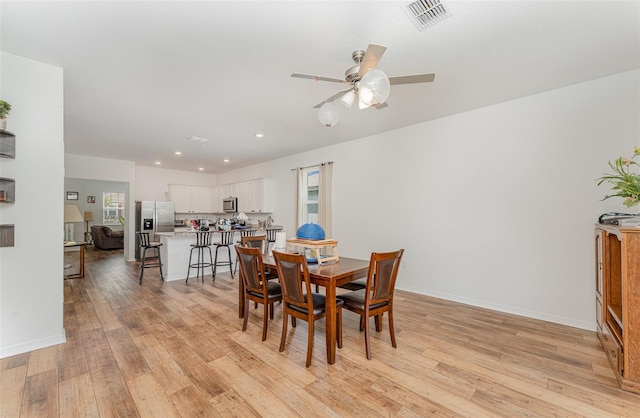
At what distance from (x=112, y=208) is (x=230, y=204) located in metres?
6.02

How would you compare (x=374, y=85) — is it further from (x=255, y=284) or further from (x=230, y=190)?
(x=230, y=190)

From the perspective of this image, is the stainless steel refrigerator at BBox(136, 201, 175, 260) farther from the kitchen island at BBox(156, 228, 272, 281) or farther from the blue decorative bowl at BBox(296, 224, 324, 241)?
the blue decorative bowl at BBox(296, 224, 324, 241)

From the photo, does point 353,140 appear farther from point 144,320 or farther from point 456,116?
point 144,320

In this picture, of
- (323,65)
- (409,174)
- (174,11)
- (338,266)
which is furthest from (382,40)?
(409,174)

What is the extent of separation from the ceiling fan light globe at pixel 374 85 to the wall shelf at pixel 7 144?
3.03 meters

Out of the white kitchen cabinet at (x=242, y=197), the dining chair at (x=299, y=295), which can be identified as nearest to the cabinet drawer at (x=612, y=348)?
the dining chair at (x=299, y=295)

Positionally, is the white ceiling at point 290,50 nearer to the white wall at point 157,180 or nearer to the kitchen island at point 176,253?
the kitchen island at point 176,253

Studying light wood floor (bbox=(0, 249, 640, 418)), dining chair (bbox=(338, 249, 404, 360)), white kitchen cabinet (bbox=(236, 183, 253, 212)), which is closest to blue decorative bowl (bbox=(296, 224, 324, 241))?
dining chair (bbox=(338, 249, 404, 360))

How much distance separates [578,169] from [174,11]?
4.14 metres

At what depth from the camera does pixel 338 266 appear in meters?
2.71

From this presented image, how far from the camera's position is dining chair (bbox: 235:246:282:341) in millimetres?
2683

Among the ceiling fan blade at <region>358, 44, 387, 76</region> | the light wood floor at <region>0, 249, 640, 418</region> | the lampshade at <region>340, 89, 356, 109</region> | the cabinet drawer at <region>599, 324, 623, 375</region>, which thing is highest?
the ceiling fan blade at <region>358, 44, 387, 76</region>

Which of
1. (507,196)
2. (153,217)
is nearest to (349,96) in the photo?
(507,196)

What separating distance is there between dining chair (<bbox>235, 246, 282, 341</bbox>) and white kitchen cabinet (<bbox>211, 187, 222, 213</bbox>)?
20.9ft
